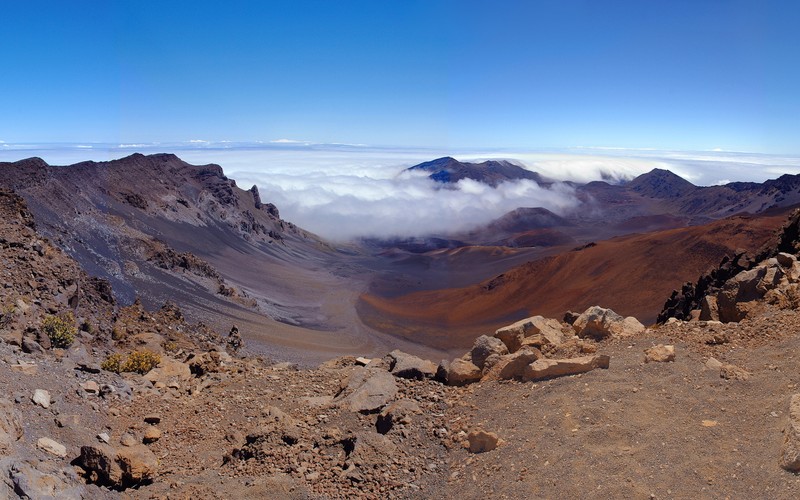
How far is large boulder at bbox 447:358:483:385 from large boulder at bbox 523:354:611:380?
1.15 meters

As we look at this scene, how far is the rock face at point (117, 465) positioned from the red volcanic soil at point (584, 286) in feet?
93.1

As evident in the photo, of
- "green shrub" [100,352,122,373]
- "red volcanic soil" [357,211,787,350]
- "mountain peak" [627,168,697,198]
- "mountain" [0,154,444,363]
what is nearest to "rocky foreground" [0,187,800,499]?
"green shrub" [100,352,122,373]

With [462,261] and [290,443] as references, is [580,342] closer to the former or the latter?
[290,443]

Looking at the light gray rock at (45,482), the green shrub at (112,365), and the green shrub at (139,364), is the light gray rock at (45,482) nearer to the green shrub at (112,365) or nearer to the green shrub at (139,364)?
the green shrub at (112,365)

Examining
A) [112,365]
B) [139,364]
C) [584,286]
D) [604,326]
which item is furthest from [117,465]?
[584,286]

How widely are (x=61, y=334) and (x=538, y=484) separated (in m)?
10.5

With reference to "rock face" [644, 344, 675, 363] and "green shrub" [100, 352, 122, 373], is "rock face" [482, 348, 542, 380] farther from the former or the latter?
"green shrub" [100, 352, 122, 373]

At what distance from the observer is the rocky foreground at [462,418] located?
6039mm

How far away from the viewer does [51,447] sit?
7219 mm

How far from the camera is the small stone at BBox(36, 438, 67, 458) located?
7164mm

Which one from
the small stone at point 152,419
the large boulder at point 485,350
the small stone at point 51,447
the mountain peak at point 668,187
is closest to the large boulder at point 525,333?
the large boulder at point 485,350

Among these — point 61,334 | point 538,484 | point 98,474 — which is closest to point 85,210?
point 61,334

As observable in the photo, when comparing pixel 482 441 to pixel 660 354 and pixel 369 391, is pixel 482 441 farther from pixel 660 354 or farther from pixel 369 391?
pixel 660 354

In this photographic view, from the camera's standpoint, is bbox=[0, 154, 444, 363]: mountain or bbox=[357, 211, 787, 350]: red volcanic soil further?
bbox=[357, 211, 787, 350]: red volcanic soil
